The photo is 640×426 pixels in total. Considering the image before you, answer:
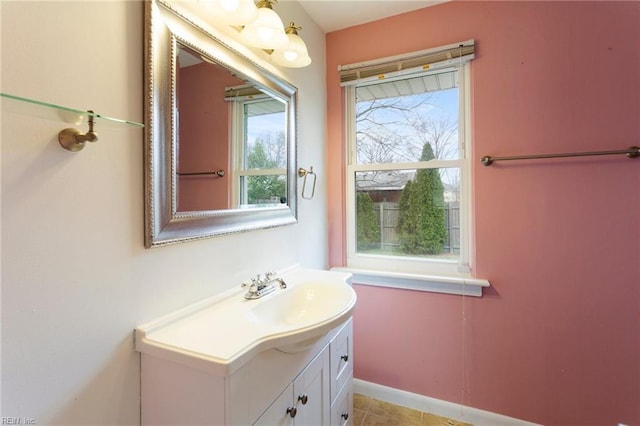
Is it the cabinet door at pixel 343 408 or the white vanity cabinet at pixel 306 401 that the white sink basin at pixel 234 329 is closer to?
the white vanity cabinet at pixel 306 401

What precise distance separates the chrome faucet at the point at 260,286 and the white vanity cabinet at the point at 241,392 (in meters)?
0.28

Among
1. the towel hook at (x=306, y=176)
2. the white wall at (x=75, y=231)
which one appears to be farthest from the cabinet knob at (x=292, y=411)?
the towel hook at (x=306, y=176)

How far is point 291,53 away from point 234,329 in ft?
3.80

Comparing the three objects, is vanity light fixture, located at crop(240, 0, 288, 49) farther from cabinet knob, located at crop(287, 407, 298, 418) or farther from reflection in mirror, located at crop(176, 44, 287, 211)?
cabinet knob, located at crop(287, 407, 298, 418)

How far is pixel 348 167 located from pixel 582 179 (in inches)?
48.3

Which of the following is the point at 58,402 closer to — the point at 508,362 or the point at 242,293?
the point at 242,293

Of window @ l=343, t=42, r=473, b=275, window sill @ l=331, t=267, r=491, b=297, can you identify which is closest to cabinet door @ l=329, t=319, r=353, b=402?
window sill @ l=331, t=267, r=491, b=297

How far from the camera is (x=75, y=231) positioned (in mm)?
699

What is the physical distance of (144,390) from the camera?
0.83 m

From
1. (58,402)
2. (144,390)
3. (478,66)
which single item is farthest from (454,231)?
(58,402)

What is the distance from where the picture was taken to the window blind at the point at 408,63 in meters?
1.63

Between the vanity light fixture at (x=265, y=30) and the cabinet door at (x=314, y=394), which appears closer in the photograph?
the cabinet door at (x=314, y=394)

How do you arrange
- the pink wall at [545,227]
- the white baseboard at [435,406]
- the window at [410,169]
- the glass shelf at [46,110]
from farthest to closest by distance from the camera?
the window at [410,169] → the white baseboard at [435,406] → the pink wall at [545,227] → the glass shelf at [46,110]

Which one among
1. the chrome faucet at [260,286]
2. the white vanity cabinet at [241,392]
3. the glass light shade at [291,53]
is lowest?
the white vanity cabinet at [241,392]
